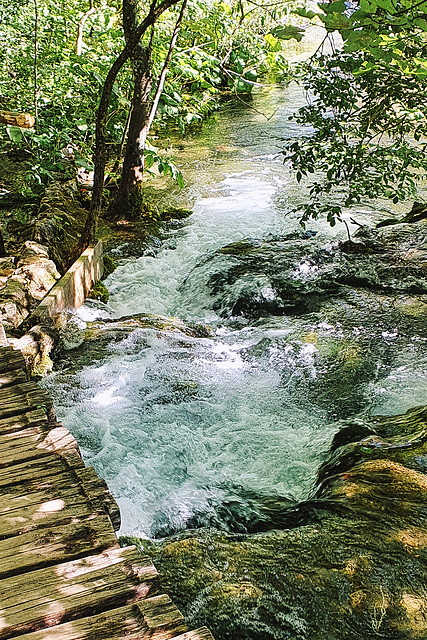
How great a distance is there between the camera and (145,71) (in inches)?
309

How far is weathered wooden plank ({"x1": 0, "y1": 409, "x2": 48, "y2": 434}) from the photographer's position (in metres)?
2.88

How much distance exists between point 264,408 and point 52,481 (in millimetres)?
2415

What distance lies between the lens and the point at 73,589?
1.87 meters

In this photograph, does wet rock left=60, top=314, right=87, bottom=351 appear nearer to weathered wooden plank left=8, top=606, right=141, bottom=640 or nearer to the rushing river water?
the rushing river water

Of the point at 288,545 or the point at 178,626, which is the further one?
the point at 288,545

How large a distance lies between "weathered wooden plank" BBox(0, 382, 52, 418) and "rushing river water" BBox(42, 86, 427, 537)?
0.93m

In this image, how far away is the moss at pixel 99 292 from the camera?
6.40 metres

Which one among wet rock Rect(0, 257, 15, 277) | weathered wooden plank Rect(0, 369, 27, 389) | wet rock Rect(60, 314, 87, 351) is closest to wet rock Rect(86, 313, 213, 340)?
wet rock Rect(60, 314, 87, 351)

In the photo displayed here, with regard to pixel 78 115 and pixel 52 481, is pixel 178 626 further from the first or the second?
pixel 78 115

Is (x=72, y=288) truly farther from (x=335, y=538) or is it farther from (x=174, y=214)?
(x=335, y=538)

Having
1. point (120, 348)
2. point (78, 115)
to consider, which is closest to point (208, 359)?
point (120, 348)

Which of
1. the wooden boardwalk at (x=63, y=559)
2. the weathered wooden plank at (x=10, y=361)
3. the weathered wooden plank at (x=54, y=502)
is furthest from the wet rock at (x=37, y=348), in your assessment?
the weathered wooden plank at (x=54, y=502)

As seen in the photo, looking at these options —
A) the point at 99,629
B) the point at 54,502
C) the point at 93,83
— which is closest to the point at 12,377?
the point at 54,502

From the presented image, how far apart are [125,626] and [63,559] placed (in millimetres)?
441
